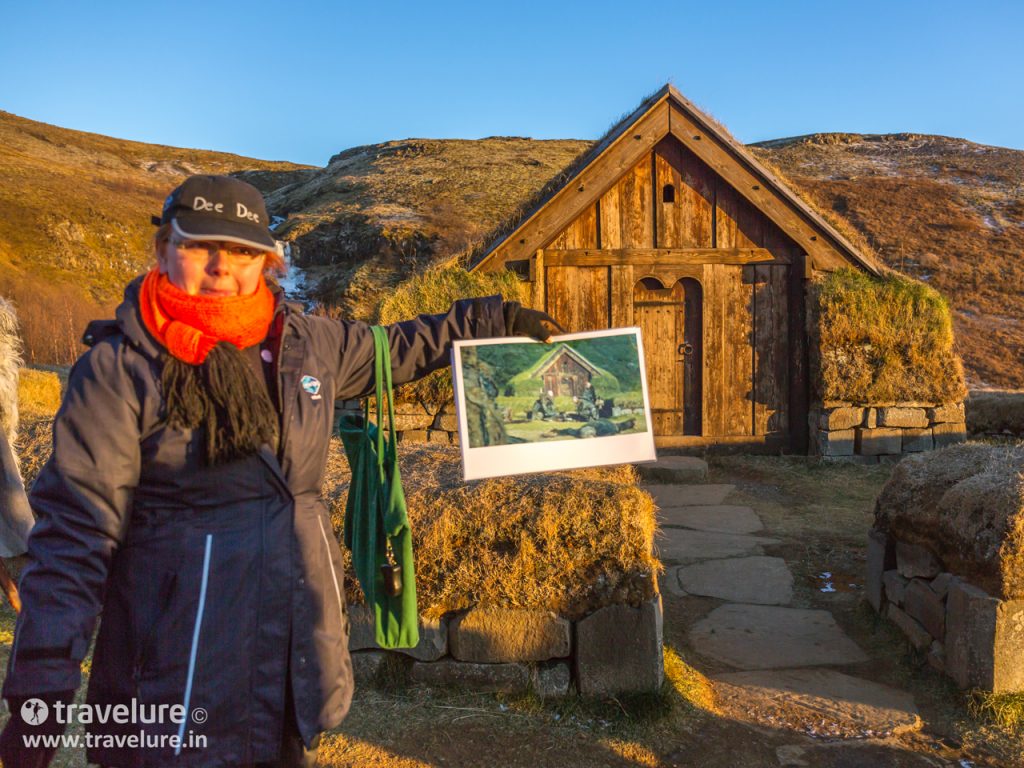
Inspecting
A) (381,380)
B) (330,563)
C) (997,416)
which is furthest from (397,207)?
(330,563)

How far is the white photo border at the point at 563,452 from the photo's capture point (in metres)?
2.73

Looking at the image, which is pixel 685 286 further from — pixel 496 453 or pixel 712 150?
pixel 496 453

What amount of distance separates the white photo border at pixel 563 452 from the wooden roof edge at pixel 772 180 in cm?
823

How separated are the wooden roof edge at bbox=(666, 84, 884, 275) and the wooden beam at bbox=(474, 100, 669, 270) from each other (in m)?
0.30

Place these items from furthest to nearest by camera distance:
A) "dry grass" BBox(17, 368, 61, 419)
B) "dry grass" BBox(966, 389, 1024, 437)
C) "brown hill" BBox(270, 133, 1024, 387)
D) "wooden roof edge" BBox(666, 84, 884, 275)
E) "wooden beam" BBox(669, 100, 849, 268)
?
"brown hill" BBox(270, 133, 1024, 387) < "dry grass" BBox(966, 389, 1024, 437) < "wooden beam" BBox(669, 100, 849, 268) < "wooden roof edge" BBox(666, 84, 884, 275) < "dry grass" BBox(17, 368, 61, 419)

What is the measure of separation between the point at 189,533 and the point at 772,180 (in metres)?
9.92

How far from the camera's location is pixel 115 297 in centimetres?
3034

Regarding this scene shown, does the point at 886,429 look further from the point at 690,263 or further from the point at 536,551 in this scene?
the point at 536,551

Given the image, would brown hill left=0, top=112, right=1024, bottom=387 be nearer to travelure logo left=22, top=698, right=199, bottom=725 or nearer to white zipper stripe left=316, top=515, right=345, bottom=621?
white zipper stripe left=316, top=515, right=345, bottom=621

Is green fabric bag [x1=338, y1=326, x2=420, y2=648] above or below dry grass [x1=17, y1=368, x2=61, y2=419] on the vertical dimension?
below

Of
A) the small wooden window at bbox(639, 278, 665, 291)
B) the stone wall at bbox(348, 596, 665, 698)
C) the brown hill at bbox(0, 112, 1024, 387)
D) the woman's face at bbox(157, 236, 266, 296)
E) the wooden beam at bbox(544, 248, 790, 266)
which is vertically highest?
the brown hill at bbox(0, 112, 1024, 387)

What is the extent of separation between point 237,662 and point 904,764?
307cm

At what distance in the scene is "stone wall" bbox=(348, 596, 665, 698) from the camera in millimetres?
3760

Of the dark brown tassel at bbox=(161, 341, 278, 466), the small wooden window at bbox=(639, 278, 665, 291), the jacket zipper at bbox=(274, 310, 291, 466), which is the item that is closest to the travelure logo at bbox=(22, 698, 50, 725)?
the dark brown tassel at bbox=(161, 341, 278, 466)
